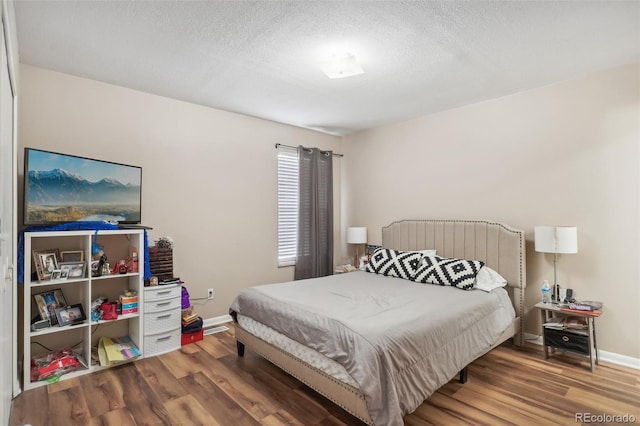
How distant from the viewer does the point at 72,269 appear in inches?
108

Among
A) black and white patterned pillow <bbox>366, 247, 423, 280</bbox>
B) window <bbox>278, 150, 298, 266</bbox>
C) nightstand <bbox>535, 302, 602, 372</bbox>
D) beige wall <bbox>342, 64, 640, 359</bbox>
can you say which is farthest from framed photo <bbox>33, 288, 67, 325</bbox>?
nightstand <bbox>535, 302, 602, 372</bbox>

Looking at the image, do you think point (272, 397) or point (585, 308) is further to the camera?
point (585, 308)

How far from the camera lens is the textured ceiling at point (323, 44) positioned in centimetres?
210

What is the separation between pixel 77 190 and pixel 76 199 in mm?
78

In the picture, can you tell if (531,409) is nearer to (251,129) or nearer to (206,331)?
(206,331)

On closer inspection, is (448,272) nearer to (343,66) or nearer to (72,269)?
(343,66)

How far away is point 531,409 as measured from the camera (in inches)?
88.0

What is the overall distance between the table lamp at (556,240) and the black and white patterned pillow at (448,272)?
0.55 metres

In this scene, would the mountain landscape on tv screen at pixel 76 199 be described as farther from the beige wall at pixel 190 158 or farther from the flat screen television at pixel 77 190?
the beige wall at pixel 190 158

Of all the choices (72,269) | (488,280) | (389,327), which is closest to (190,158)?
(72,269)

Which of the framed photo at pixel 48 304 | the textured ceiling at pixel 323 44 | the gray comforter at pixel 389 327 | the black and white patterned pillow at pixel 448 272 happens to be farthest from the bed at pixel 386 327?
the textured ceiling at pixel 323 44

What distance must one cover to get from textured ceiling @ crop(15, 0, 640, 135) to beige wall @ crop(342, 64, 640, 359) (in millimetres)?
254

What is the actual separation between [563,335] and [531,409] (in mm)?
995

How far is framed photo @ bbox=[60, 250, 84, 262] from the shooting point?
9.23ft
